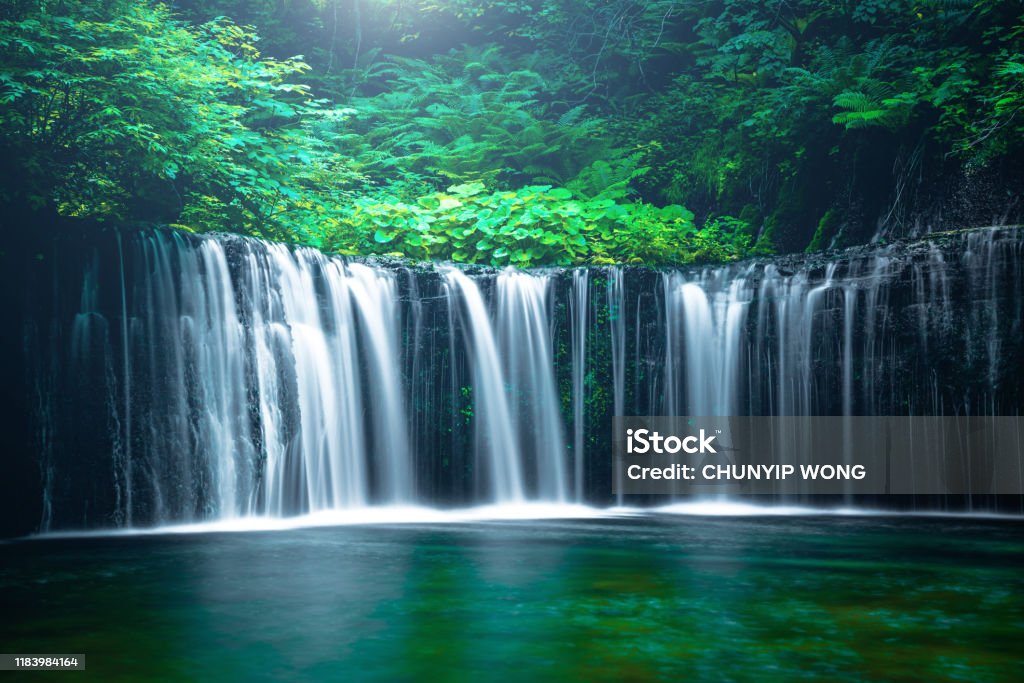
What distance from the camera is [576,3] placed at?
23578mm

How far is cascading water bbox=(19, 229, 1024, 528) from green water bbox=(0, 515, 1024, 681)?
69.3 inches

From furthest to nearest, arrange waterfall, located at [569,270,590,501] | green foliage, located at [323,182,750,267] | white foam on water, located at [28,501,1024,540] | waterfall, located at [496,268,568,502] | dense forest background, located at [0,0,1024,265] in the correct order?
1. green foliage, located at [323,182,750,267]
2. waterfall, located at [569,270,590,501]
3. waterfall, located at [496,268,568,502]
4. dense forest background, located at [0,0,1024,265]
5. white foam on water, located at [28,501,1024,540]

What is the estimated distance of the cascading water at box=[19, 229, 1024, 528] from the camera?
11.2 m

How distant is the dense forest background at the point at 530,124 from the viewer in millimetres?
13344

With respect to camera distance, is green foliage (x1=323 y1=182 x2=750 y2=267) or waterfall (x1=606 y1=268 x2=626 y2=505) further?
green foliage (x1=323 y1=182 x2=750 y2=267)

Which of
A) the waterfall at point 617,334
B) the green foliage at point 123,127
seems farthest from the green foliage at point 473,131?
the waterfall at point 617,334

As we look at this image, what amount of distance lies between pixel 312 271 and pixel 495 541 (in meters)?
4.98

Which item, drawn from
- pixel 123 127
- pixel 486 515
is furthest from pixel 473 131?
pixel 486 515

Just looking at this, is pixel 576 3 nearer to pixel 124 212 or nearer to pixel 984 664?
pixel 124 212

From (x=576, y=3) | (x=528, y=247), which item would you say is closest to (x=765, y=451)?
(x=528, y=247)

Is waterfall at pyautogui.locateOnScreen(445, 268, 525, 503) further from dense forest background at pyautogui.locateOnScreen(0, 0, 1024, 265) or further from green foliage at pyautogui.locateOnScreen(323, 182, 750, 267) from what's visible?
dense forest background at pyautogui.locateOnScreen(0, 0, 1024, 265)

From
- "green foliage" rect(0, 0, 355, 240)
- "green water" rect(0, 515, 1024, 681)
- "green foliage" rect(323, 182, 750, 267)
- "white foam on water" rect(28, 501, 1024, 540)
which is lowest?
"white foam on water" rect(28, 501, 1024, 540)

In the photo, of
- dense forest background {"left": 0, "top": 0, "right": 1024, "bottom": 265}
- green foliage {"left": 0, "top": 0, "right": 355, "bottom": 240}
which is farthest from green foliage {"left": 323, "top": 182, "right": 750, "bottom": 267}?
green foliage {"left": 0, "top": 0, "right": 355, "bottom": 240}

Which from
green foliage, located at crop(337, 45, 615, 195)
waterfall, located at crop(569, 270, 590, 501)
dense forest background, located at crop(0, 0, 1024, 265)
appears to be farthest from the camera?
green foliage, located at crop(337, 45, 615, 195)
